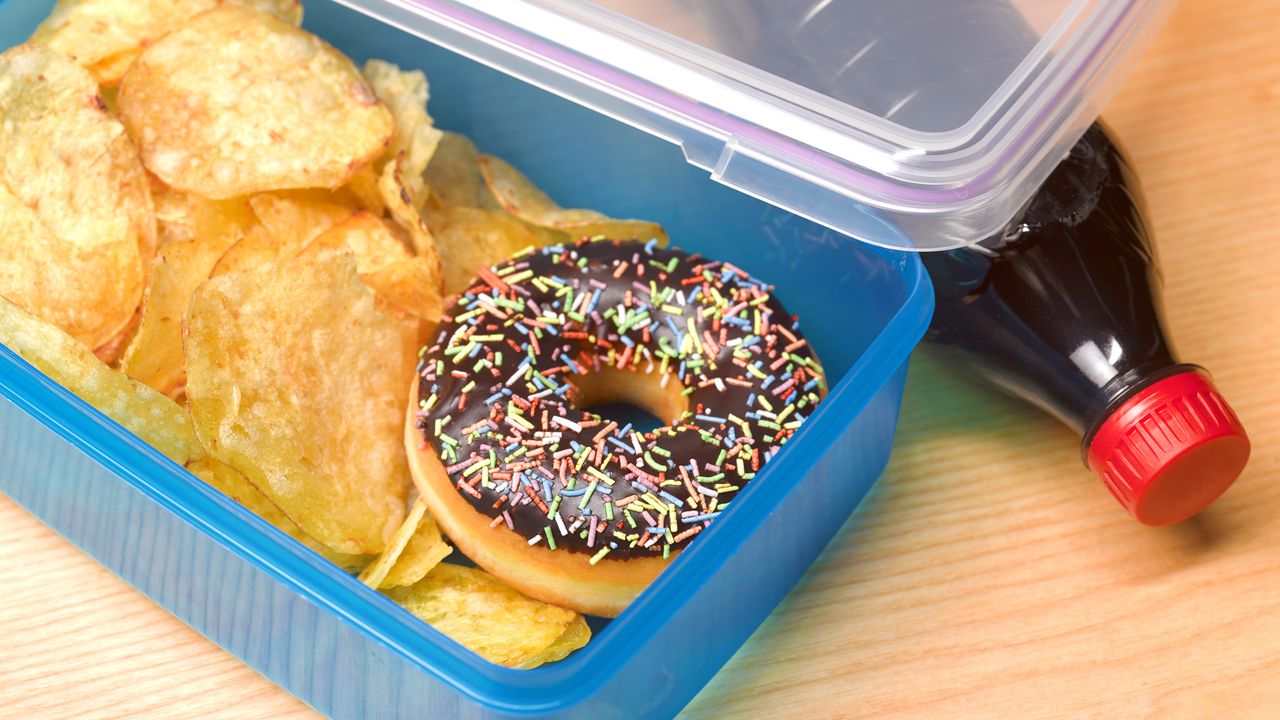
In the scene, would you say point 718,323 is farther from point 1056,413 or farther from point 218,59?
point 218,59

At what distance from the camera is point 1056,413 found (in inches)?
38.0

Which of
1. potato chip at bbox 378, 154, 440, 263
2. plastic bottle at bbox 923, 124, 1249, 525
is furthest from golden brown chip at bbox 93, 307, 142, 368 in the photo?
plastic bottle at bbox 923, 124, 1249, 525

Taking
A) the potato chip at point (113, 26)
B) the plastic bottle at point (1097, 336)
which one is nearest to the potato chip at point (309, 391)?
the potato chip at point (113, 26)

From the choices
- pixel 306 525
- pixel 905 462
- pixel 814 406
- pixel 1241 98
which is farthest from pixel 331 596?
pixel 1241 98

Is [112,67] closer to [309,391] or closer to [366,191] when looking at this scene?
[366,191]

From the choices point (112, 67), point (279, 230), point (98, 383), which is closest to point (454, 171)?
point (279, 230)

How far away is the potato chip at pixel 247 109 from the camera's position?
1018mm

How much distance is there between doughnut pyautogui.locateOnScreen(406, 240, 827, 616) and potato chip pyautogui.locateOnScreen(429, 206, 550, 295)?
77 mm

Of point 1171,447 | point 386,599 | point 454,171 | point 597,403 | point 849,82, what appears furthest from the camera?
point 454,171

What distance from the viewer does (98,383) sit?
2.85 feet

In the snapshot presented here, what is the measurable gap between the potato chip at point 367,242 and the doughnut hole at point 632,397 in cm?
Answer: 18

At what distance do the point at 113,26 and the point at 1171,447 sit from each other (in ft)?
2.88

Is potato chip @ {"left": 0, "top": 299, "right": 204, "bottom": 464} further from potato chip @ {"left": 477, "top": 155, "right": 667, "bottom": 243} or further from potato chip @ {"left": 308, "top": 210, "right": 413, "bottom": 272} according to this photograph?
potato chip @ {"left": 477, "top": 155, "right": 667, "bottom": 243}

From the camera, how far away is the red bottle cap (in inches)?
33.3
